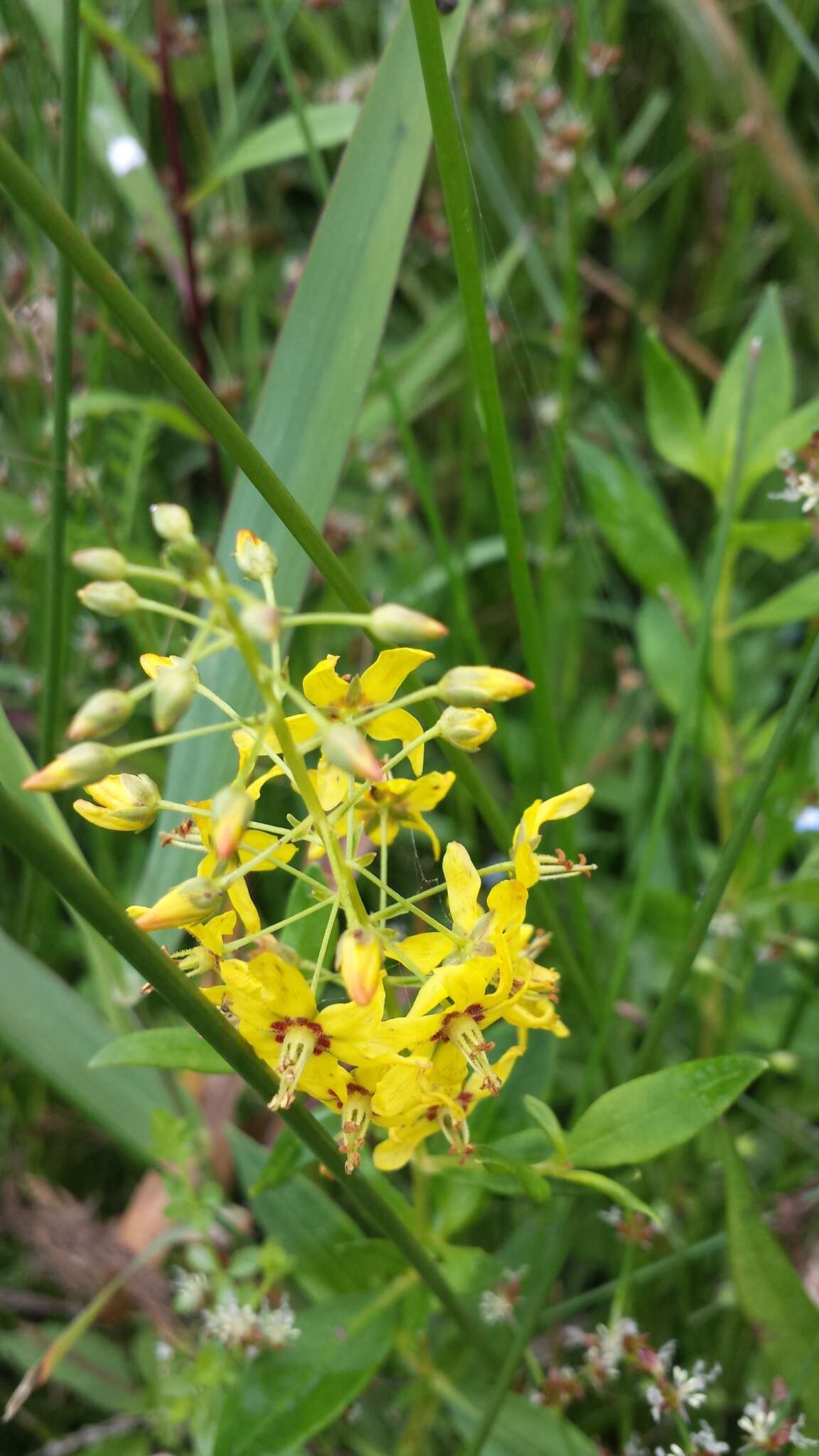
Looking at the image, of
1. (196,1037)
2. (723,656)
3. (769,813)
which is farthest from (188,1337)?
(723,656)

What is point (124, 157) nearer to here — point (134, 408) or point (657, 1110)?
point (134, 408)

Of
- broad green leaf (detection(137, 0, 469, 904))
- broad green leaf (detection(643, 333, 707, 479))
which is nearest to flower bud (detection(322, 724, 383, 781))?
broad green leaf (detection(137, 0, 469, 904))

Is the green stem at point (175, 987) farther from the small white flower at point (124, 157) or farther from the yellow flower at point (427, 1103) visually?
the small white flower at point (124, 157)

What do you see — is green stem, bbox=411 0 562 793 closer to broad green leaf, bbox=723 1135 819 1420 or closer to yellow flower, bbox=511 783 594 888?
yellow flower, bbox=511 783 594 888

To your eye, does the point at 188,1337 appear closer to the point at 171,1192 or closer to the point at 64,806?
the point at 171,1192

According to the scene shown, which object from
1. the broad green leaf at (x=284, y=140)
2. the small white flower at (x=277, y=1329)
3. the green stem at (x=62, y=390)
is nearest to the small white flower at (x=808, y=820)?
the small white flower at (x=277, y=1329)
